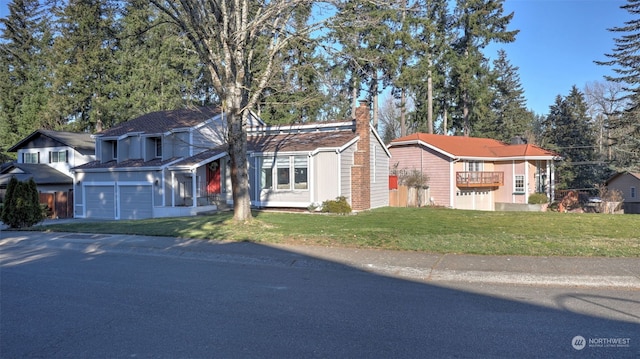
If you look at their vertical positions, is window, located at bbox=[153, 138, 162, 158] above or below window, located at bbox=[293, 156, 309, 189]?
above

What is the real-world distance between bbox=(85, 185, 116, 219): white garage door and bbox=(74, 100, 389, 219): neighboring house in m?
0.06

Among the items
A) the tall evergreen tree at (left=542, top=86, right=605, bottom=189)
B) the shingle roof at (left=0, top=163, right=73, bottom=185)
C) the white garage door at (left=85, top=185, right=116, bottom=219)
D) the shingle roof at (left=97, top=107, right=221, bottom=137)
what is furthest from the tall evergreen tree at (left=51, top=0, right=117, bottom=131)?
the tall evergreen tree at (left=542, top=86, right=605, bottom=189)

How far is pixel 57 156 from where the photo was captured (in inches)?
1483

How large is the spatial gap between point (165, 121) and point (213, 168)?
5.80 meters

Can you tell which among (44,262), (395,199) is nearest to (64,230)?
(44,262)

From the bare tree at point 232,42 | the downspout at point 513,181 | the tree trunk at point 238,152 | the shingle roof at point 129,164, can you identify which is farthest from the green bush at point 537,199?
the tree trunk at point 238,152

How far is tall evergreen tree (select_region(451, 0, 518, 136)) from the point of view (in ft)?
140

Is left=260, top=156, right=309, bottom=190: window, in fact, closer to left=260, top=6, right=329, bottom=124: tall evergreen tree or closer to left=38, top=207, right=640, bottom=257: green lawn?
left=260, top=6, right=329, bottom=124: tall evergreen tree

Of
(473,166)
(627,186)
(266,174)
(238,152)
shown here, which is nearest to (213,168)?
(266,174)

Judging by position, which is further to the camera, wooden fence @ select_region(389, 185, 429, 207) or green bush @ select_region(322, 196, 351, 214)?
wooden fence @ select_region(389, 185, 429, 207)

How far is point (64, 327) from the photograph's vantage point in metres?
5.43

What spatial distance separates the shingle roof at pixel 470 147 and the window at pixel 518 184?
180 centimetres

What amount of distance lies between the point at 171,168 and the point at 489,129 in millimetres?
46700

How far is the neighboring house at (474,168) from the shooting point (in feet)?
107
